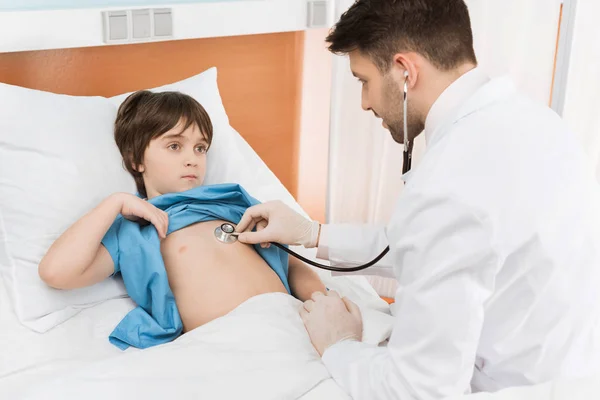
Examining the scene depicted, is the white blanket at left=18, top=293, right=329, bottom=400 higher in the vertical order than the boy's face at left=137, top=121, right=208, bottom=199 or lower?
lower

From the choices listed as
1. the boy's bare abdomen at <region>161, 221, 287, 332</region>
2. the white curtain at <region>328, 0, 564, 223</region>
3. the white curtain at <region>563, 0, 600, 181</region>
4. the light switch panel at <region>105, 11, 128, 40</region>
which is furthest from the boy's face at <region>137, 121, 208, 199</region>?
the white curtain at <region>563, 0, 600, 181</region>

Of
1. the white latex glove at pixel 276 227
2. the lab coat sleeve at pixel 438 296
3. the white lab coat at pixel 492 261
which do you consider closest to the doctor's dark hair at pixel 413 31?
the white lab coat at pixel 492 261

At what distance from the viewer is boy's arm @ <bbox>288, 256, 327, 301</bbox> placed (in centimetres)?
183

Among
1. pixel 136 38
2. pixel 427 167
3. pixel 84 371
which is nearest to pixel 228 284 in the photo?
pixel 84 371

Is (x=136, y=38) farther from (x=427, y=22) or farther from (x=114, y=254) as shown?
(x=427, y=22)

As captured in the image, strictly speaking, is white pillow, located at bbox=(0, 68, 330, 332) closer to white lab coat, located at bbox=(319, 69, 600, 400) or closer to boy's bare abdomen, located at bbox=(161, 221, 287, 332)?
boy's bare abdomen, located at bbox=(161, 221, 287, 332)

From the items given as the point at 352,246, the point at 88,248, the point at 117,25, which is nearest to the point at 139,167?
the point at 88,248

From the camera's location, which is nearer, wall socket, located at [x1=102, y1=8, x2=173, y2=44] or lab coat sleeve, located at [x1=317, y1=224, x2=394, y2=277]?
lab coat sleeve, located at [x1=317, y1=224, x2=394, y2=277]

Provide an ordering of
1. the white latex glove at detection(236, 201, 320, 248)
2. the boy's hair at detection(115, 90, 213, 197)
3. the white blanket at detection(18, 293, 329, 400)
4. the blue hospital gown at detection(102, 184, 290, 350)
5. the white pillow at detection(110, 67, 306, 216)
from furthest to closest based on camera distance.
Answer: the white pillow at detection(110, 67, 306, 216) < the boy's hair at detection(115, 90, 213, 197) < the white latex glove at detection(236, 201, 320, 248) < the blue hospital gown at detection(102, 184, 290, 350) < the white blanket at detection(18, 293, 329, 400)

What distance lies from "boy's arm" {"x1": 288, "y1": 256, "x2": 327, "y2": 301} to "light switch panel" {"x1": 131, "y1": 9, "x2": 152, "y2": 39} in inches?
32.0

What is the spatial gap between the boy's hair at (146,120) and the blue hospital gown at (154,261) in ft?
0.49

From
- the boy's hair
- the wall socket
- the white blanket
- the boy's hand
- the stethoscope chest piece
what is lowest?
the white blanket

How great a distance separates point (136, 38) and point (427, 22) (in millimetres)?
1057

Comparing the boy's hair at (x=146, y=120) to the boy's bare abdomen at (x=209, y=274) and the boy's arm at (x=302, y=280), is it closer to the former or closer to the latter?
the boy's bare abdomen at (x=209, y=274)
